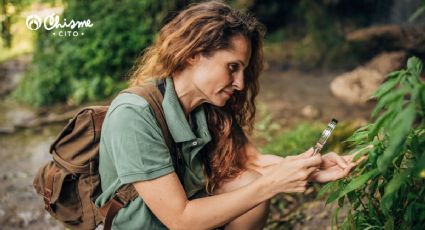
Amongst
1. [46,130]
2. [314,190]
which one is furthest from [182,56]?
[46,130]

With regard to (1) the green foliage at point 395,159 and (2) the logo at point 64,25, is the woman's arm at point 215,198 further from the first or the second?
(2) the logo at point 64,25

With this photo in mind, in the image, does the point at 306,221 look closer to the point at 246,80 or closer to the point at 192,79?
the point at 246,80

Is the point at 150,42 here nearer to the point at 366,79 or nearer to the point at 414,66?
the point at 366,79

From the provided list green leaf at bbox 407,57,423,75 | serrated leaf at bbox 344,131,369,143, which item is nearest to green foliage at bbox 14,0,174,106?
serrated leaf at bbox 344,131,369,143

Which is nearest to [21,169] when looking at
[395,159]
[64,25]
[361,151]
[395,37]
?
[64,25]

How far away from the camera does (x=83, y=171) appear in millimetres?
2293

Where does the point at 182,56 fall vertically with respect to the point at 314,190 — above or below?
above

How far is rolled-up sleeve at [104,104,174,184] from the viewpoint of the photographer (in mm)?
2004

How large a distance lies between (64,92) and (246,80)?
5.30 m

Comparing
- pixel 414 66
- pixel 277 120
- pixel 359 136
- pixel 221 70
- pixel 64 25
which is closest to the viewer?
pixel 414 66

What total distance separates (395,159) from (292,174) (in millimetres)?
383

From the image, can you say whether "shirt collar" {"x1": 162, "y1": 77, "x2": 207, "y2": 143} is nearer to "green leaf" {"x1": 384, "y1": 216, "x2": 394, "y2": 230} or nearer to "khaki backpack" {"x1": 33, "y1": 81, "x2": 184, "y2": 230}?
"khaki backpack" {"x1": 33, "y1": 81, "x2": 184, "y2": 230}

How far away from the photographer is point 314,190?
12.2ft

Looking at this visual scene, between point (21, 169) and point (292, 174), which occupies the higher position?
point (292, 174)
